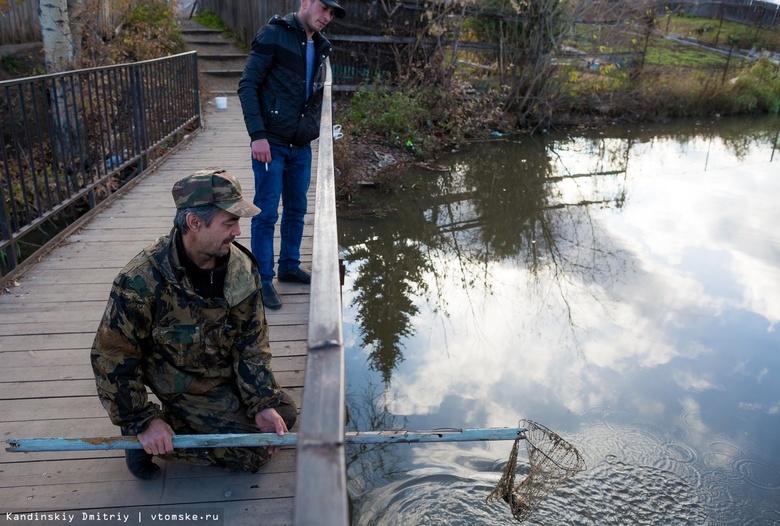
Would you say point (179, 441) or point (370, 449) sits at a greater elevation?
point (179, 441)

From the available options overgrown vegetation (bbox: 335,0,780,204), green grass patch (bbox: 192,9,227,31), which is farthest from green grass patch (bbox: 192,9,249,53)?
overgrown vegetation (bbox: 335,0,780,204)

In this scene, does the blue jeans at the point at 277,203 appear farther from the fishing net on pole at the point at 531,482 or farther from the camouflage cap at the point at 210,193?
the fishing net on pole at the point at 531,482

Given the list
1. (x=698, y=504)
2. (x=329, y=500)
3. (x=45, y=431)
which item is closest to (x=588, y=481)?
(x=698, y=504)

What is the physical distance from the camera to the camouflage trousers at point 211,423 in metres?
2.55

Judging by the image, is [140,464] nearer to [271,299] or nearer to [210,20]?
[271,299]

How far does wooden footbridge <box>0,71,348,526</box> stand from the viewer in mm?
1389

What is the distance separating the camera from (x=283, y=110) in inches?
150

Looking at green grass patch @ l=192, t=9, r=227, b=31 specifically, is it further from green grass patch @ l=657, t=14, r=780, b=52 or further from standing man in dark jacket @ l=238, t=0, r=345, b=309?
standing man in dark jacket @ l=238, t=0, r=345, b=309

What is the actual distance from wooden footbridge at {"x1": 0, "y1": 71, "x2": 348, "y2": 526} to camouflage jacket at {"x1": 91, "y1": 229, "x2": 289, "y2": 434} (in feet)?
0.76

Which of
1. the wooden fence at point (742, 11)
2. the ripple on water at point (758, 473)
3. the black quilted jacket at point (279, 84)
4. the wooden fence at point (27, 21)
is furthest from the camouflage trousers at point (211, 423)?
the wooden fence at point (742, 11)

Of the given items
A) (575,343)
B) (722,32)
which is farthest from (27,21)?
(722,32)

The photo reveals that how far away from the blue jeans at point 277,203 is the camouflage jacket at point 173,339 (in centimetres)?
126

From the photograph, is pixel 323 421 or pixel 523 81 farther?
pixel 523 81

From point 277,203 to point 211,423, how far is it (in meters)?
1.70
